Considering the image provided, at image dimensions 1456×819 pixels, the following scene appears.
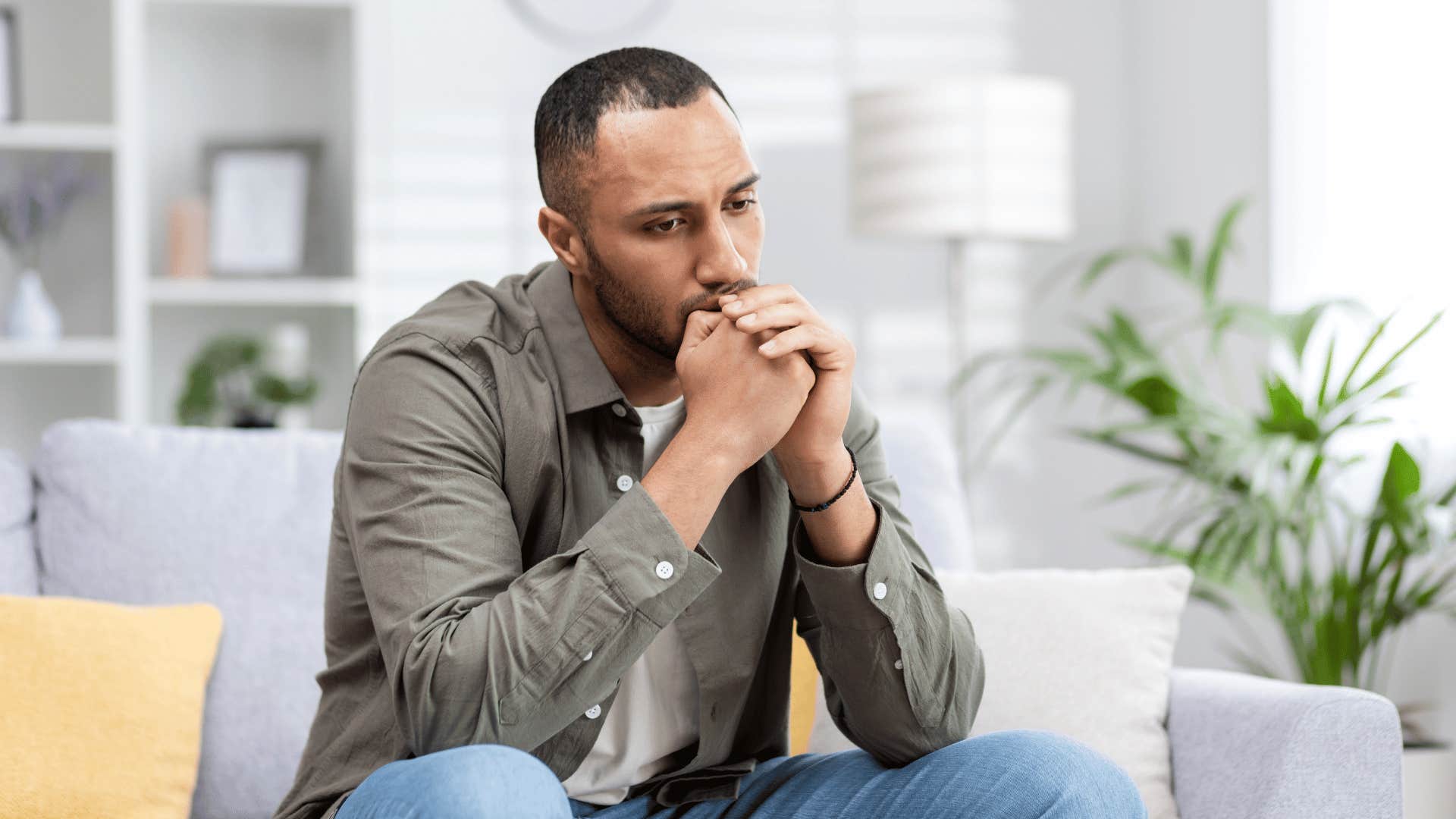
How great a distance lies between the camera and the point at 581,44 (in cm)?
350

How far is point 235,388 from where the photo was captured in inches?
125

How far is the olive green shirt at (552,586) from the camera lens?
117cm

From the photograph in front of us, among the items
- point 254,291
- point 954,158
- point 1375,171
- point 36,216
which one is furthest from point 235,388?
point 1375,171

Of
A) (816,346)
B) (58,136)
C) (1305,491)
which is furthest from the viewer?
(58,136)

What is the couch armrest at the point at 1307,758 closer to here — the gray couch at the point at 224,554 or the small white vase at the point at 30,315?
the gray couch at the point at 224,554

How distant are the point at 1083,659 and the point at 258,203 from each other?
2238 millimetres

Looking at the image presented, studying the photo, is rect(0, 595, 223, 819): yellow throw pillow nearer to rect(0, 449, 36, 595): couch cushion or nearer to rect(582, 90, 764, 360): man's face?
rect(0, 449, 36, 595): couch cushion

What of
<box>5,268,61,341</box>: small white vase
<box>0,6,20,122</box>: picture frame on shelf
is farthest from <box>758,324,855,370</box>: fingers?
<box>0,6,20,122</box>: picture frame on shelf

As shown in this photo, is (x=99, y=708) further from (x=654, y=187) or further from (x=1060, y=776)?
(x=1060, y=776)

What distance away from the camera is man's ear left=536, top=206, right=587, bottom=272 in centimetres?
139

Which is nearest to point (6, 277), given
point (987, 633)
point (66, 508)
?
point (66, 508)

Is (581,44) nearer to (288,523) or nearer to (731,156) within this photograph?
(288,523)

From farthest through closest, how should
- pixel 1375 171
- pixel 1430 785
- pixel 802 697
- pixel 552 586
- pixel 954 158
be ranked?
pixel 954 158
pixel 1375 171
pixel 1430 785
pixel 802 697
pixel 552 586

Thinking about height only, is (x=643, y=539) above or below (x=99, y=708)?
above
